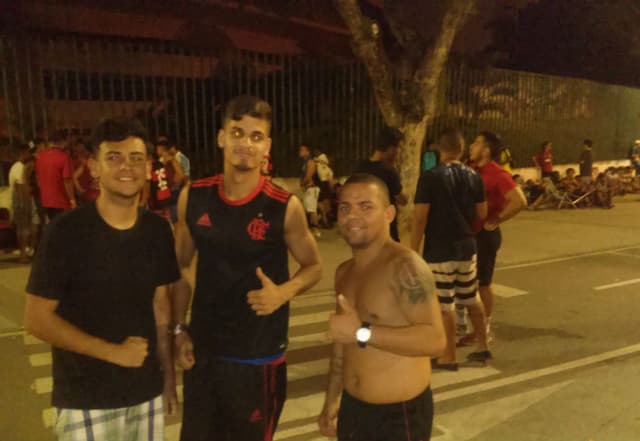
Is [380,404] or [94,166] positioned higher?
[94,166]

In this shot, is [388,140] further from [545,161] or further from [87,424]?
[545,161]

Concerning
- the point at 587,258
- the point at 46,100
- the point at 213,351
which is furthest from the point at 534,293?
the point at 46,100

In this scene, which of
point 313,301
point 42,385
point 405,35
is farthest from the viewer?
point 405,35

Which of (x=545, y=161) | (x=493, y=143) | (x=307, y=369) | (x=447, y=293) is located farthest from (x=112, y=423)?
(x=545, y=161)

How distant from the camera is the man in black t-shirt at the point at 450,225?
5.00 m

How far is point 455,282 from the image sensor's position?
16.8 feet

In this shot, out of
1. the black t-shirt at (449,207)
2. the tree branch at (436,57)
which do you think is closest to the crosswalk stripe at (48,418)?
the black t-shirt at (449,207)

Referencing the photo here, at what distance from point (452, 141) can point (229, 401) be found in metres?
3.20

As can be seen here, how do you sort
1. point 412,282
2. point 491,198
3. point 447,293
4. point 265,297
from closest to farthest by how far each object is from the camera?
1. point 412,282
2. point 265,297
3. point 447,293
4. point 491,198

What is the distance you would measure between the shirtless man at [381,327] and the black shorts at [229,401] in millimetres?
326

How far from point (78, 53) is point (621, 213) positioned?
510 inches

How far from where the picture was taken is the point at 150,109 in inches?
436

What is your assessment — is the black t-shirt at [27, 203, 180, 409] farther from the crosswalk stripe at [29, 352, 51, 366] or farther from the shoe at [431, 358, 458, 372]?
the crosswalk stripe at [29, 352, 51, 366]

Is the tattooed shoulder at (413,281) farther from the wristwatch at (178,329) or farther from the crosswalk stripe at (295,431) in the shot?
the crosswalk stripe at (295,431)
